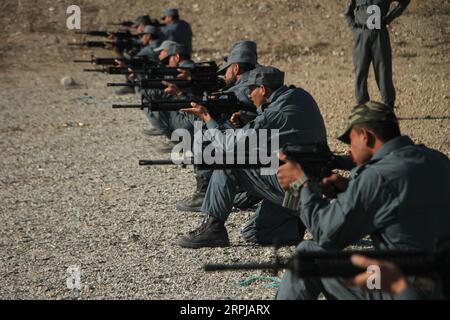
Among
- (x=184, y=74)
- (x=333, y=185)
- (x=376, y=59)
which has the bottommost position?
(x=333, y=185)

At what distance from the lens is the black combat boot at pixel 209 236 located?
634cm

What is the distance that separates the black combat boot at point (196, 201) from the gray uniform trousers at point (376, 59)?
143 inches

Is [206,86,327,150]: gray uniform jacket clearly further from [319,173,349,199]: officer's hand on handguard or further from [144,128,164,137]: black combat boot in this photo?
[144,128,164,137]: black combat boot

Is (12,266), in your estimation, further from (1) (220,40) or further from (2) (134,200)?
(1) (220,40)

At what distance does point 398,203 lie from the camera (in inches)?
149

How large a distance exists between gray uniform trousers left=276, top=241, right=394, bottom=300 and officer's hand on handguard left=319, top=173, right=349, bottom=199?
12.1 inches

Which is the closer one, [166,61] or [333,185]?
[333,185]

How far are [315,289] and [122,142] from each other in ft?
24.4

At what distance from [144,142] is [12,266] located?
510 centimetres

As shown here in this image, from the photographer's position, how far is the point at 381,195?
3.81 metres

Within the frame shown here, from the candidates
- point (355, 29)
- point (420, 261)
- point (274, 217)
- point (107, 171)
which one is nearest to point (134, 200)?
point (107, 171)

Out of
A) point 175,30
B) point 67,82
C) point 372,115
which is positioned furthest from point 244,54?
point 67,82

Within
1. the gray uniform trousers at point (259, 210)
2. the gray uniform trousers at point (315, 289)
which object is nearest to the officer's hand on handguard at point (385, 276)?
the gray uniform trousers at point (315, 289)

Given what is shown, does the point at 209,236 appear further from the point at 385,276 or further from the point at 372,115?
the point at 385,276
